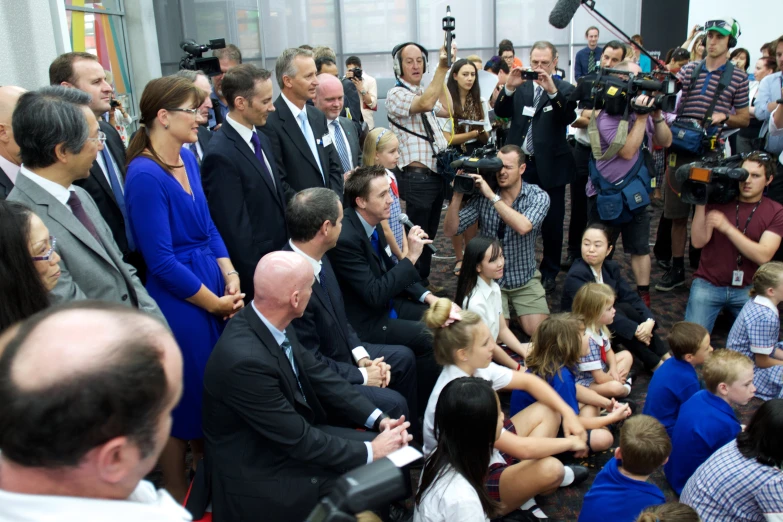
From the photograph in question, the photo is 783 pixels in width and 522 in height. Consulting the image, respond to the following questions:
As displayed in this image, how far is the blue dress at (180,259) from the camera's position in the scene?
2.33m

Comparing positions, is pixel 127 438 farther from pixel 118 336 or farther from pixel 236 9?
pixel 236 9

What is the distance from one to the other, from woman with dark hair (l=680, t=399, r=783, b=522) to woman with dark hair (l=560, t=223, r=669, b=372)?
4.26 ft

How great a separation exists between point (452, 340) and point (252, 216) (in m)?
1.05

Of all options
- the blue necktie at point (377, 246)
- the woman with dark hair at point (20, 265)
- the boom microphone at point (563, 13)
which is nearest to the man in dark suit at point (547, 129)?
the boom microphone at point (563, 13)

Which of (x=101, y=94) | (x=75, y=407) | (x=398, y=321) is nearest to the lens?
(x=75, y=407)

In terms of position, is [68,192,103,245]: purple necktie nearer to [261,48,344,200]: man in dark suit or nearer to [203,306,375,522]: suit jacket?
[203,306,375,522]: suit jacket

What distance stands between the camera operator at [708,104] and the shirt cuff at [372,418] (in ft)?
9.27

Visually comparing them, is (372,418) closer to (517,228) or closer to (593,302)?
→ (593,302)

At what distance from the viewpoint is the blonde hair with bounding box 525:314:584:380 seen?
2.81m

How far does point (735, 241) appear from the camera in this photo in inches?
141

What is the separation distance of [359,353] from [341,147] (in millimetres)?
1760

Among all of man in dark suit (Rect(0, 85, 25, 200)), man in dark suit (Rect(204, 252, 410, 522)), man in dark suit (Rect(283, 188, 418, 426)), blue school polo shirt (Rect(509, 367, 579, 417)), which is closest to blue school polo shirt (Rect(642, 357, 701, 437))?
blue school polo shirt (Rect(509, 367, 579, 417))

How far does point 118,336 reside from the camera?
2.54 feet

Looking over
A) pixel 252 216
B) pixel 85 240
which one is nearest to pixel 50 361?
pixel 85 240
